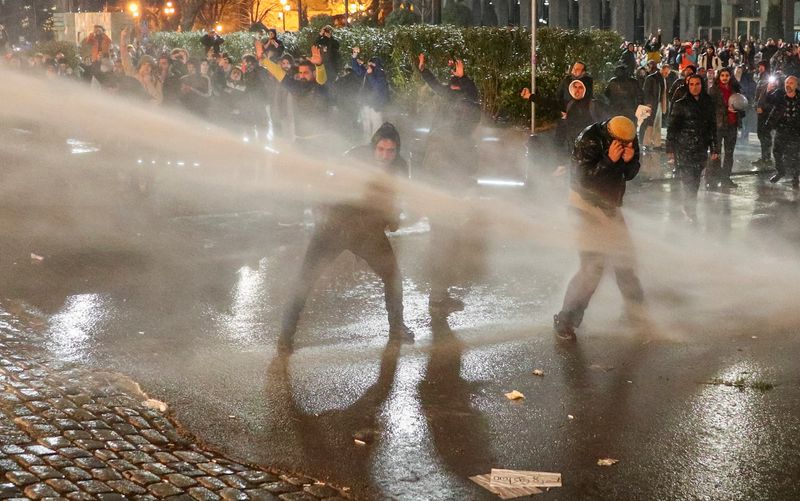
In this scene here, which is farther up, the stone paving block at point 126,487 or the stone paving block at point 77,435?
the stone paving block at point 77,435

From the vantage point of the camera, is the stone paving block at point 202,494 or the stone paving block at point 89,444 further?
the stone paving block at point 89,444

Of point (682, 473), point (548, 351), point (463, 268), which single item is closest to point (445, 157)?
point (463, 268)

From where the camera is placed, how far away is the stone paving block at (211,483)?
201 inches

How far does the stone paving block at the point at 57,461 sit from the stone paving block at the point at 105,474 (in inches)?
6.3

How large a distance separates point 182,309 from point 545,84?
1231 cm

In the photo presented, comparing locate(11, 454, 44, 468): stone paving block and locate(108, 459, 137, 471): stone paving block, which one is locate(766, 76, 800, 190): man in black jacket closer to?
locate(108, 459, 137, 471): stone paving block

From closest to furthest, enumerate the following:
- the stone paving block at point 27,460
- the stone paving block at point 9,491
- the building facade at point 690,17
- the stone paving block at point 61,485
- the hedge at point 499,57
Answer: the stone paving block at point 9,491 → the stone paving block at point 61,485 → the stone paving block at point 27,460 → the hedge at point 499,57 → the building facade at point 690,17

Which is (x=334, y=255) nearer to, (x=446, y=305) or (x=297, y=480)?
(x=446, y=305)

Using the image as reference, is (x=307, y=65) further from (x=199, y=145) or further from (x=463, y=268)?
(x=199, y=145)

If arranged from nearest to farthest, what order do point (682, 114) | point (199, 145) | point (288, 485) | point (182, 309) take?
point (288, 485), point (182, 309), point (682, 114), point (199, 145)

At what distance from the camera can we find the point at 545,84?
19.7 m

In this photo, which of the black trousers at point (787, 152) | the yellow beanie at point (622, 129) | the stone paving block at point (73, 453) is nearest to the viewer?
the stone paving block at point (73, 453)

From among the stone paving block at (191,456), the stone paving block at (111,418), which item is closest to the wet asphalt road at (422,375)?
the stone paving block at (191,456)

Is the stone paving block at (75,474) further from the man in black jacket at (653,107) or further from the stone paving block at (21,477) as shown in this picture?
the man in black jacket at (653,107)
